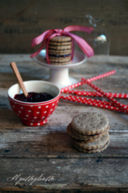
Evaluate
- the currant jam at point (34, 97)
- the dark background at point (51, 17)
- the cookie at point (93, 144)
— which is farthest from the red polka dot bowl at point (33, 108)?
the dark background at point (51, 17)

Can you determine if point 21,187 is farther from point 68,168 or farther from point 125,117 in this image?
point 125,117

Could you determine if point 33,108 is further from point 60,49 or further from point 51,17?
point 51,17

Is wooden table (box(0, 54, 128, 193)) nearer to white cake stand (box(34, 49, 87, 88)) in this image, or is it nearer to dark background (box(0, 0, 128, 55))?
white cake stand (box(34, 49, 87, 88))

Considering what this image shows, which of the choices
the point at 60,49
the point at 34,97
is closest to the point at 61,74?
the point at 60,49

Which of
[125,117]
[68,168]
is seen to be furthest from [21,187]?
[125,117]

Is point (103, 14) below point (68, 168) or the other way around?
the other way around

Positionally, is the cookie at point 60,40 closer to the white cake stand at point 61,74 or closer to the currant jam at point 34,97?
the white cake stand at point 61,74
